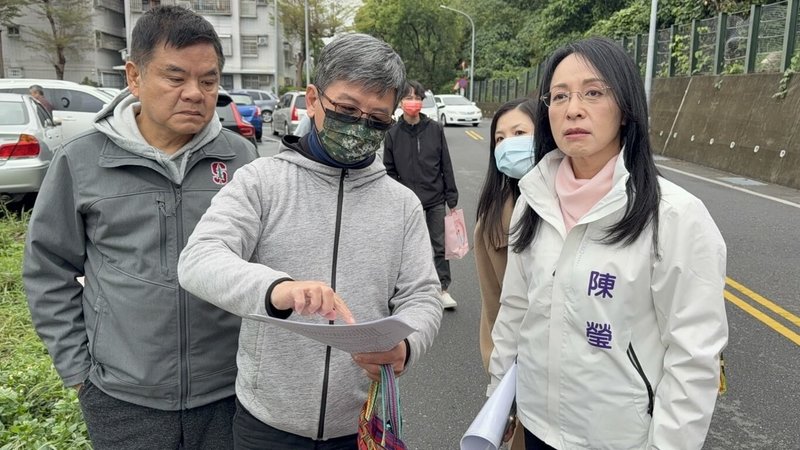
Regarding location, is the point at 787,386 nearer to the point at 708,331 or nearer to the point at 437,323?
the point at 708,331

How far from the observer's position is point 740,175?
12.6m

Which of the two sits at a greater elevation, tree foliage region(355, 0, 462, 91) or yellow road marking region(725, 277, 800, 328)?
tree foliage region(355, 0, 462, 91)

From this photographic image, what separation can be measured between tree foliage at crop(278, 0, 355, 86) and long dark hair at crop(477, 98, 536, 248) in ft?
152

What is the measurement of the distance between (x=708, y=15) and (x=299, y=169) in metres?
21.7

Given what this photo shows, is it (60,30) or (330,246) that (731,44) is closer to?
(330,246)

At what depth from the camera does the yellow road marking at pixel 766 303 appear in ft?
16.2

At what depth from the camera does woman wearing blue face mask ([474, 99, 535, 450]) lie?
2.67 metres

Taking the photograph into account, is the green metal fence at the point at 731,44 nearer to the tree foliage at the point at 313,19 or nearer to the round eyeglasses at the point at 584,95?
the round eyeglasses at the point at 584,95

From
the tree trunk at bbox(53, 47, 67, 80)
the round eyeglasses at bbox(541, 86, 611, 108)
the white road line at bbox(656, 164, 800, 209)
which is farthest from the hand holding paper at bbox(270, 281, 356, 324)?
the tree trunk at bbox(53, 47, 67, 80)

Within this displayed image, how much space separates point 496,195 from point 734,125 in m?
12.7

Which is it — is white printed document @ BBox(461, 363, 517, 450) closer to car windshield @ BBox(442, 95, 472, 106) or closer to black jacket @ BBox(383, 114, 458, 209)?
black jacket @ BBox(383, 114, 458, 209)

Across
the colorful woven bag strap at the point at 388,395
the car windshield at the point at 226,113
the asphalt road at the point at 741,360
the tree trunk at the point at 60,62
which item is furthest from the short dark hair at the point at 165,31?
the tree trunk at the point at 60,62

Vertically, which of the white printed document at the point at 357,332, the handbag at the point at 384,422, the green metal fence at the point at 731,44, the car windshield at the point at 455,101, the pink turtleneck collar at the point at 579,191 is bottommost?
the handbag at the point at 384,422

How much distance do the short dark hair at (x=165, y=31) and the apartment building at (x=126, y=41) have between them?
45.8 metres
